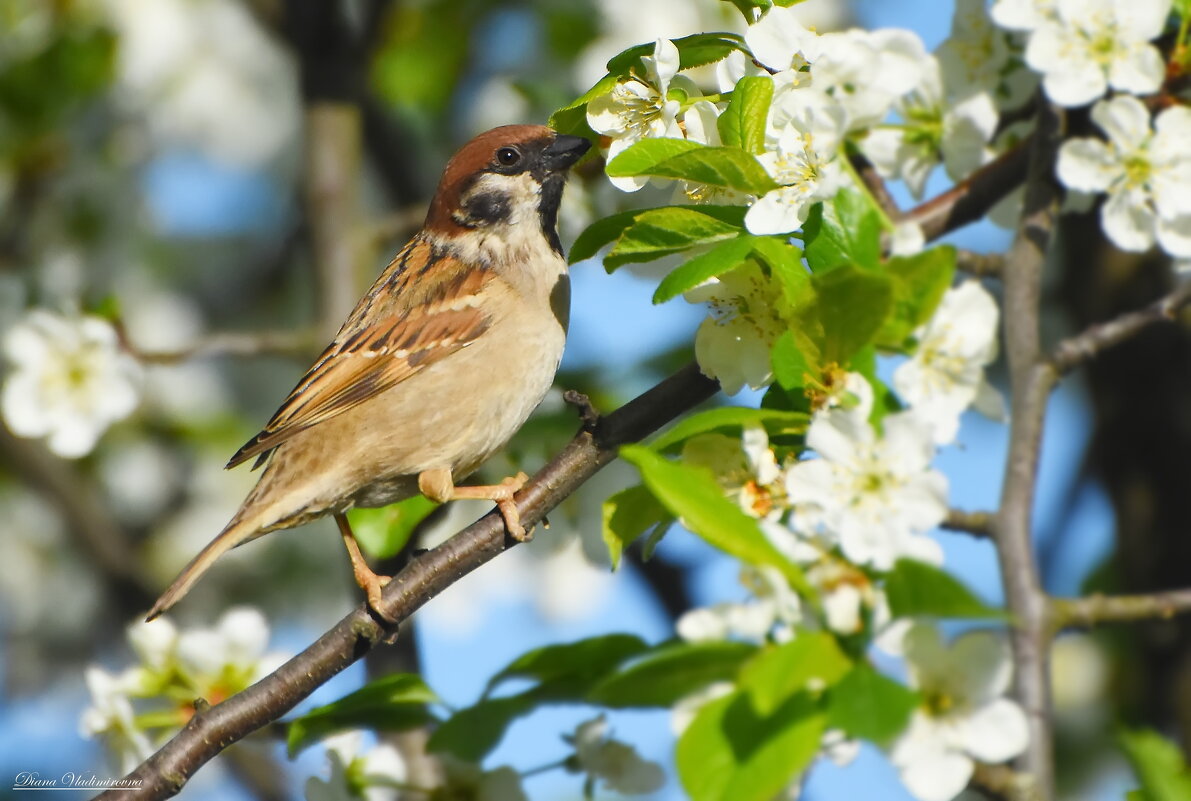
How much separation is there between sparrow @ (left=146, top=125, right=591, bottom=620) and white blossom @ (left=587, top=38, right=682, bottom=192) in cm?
129

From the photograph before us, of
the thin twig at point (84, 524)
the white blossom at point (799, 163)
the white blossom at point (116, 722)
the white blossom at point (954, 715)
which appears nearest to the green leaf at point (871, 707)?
the white blossom at point (954, 715)

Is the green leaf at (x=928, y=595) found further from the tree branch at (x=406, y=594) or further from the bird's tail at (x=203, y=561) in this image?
the bird's tail at (x=203, y=561)

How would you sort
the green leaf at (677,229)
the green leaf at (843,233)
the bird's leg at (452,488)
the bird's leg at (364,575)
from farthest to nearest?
the bird's leg at (364,575)
the bird's leg at (452,488)
the green leaf at (677,229)
the green leaf at (843,233)

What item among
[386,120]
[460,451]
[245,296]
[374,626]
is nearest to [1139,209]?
[374,626]

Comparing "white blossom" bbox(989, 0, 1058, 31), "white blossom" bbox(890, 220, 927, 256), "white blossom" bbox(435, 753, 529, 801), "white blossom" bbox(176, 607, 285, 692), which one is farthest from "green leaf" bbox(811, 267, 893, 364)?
"white blossom" bbox(176, 607, 285, 692)

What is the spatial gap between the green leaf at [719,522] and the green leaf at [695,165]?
0.60m

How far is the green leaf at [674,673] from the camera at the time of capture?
1.84m

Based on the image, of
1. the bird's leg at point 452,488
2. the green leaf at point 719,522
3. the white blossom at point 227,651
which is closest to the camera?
the green leaf at point 719,522

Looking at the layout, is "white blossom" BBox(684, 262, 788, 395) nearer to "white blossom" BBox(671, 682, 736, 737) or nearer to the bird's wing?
Result: "white blossom" BBox(671, 682, 736, 737)

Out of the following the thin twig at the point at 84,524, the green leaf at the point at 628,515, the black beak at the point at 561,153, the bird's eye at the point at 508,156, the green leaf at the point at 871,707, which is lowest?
the green leaf at the point at 871,707

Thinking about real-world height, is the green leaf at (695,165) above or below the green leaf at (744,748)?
above

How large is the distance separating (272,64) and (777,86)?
5615 mm

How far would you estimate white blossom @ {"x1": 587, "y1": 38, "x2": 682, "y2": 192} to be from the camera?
95.4 inches

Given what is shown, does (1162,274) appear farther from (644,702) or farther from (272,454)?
(644,702)
